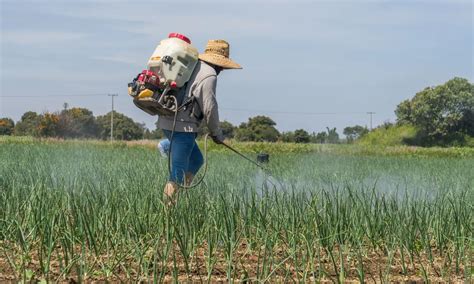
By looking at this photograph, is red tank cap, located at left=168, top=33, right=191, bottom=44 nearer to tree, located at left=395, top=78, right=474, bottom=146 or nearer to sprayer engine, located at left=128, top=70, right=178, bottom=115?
sprayer engine, located at left=128, top=70, right=178, bottom=115

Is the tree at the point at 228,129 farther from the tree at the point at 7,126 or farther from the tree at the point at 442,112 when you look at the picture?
the tree at the point at 7,126

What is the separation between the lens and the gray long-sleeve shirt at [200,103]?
534cm

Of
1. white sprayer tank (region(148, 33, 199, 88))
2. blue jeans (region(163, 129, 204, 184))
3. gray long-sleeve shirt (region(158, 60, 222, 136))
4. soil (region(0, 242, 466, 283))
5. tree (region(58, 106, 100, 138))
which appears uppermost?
tree (region(58, 106, 100, 138))

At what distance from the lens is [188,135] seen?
5.50m

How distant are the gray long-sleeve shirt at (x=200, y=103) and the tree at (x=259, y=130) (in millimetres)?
45975

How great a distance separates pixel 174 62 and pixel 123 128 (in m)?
52.8

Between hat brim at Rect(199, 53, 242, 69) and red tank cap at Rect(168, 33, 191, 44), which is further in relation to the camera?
hat brim at Rect(199, 53, 242, 69)

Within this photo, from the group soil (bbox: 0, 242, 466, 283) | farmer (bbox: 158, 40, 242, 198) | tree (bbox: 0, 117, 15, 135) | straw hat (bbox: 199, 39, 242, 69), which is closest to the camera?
soil (bbox: 0, 242, 466, 283)

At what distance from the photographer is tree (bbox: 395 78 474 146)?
54781 millimetres

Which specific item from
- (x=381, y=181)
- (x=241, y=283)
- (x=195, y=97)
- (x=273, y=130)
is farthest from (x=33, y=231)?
(x=273, y=130)

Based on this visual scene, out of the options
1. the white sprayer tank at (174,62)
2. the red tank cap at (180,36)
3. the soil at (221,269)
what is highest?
the red tank cap at (180,36)

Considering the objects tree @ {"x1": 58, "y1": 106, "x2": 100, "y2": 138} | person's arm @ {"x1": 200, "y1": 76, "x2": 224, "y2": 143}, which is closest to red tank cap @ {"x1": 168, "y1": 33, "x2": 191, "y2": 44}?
person's arm @ {"x1": 200, "y1": 76, "x2": 224, "y2": 143}

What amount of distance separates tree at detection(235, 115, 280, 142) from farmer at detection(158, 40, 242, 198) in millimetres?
45756

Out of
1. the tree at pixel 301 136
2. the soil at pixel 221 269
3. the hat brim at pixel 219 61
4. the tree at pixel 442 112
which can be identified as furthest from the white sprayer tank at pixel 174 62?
the tree at pixel 442 112
